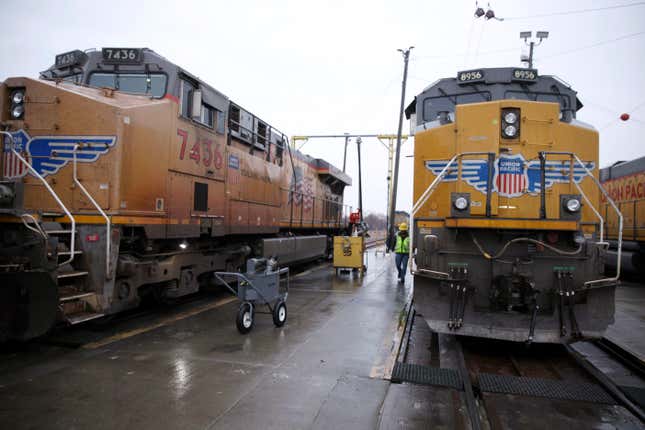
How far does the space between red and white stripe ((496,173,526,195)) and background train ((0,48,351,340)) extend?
181 inches

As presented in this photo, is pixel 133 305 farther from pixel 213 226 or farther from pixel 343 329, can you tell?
pixel 343 329

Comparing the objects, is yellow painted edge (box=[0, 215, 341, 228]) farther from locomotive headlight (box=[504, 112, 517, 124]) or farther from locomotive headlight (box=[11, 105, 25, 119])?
locomotive headlight (box=[504, 112, 517, 124])

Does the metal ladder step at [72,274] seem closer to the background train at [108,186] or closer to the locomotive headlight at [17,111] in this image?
the background train at [108,186]

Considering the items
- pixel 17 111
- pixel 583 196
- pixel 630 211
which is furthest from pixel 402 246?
pixel 17 111

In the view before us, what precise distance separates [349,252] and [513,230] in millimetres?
7189

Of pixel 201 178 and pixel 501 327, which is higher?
pixel 201 178

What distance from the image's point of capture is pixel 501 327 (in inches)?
194

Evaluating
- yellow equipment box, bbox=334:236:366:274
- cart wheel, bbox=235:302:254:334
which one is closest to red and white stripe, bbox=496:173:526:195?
cart wheel, bbox=235:302:254:334

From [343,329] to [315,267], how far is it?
27.5ft

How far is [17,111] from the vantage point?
556 cm

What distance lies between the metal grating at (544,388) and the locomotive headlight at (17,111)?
21.4 ft

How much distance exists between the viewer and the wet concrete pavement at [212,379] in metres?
3.37

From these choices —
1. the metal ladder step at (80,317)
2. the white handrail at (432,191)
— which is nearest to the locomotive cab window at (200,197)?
the metal ladder step at (80,317)

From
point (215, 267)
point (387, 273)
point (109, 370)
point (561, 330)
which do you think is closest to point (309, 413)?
point (109, 370)
